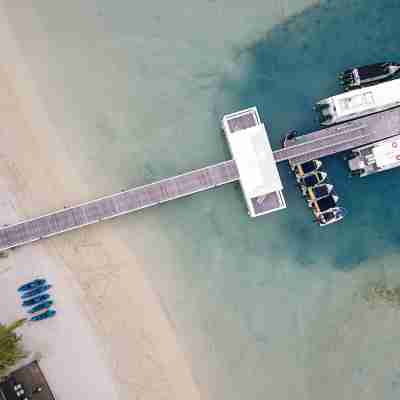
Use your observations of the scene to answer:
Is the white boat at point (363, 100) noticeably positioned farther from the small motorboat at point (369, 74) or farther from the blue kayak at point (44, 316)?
the blue kayak at point (44, 316)

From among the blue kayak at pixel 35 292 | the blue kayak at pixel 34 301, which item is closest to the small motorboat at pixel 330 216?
the blue kayak at pixel 35 292

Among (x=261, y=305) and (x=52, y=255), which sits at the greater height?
(x=52, y=255)

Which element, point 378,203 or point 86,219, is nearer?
point 86,219

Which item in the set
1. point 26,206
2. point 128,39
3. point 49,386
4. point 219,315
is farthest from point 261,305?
point 128,39

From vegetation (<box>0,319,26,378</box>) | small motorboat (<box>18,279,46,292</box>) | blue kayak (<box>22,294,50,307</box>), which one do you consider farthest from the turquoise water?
vegetation (<box>0,319,26,378</box>)

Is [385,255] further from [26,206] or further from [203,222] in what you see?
[26,206]

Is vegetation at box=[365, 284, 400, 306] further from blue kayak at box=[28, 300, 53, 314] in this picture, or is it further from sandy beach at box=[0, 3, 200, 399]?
blue kayak at box=[28, 300, 53, 314]

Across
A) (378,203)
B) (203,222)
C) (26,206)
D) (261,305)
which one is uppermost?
(26,206)
